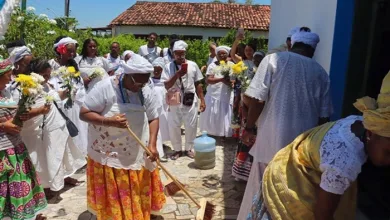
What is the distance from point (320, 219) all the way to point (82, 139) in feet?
15.2

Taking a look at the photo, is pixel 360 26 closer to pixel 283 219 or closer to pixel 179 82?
pixel 283 219

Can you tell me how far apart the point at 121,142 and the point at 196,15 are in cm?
2408

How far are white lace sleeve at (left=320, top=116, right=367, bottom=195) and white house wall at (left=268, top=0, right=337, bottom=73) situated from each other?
2.01 meters

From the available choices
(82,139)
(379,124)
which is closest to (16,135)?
(82,139)

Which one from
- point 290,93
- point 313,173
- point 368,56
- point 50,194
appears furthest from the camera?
point 50,194

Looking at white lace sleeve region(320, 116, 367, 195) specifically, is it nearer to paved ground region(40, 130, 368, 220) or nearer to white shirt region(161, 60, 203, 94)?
paved ground region(40, 130, 368, 220)

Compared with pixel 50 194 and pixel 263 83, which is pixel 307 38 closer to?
pixel 263 83

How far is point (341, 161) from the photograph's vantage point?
4.92 feet

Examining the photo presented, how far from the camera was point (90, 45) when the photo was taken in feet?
20.0

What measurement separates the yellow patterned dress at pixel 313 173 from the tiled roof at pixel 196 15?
913 inches

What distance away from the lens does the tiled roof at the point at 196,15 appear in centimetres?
2481

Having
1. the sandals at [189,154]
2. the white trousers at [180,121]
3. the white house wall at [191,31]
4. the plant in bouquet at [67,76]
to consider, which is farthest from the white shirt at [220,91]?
the white house wall at [191,31]

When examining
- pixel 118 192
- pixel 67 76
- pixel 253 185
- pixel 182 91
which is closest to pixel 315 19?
pixel 253 185

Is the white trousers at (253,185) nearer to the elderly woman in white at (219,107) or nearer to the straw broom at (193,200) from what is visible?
the straw broom at (193,200)
